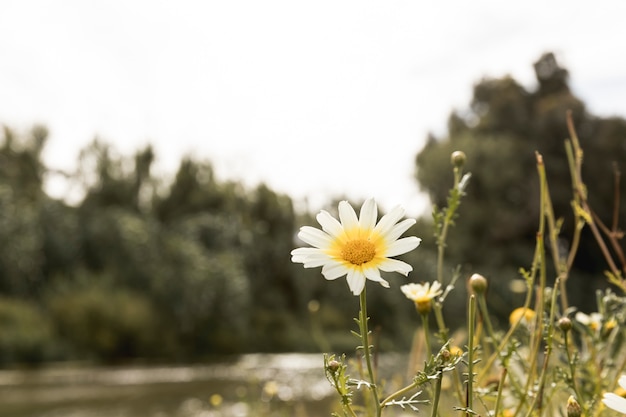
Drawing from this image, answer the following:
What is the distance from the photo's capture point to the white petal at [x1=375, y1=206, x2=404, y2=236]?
0.62m

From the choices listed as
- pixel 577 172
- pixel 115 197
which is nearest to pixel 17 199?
pixel 115 197

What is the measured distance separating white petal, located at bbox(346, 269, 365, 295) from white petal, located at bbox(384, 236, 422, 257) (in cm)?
4

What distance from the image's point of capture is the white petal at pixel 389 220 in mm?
622

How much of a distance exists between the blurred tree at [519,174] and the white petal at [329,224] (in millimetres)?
12822

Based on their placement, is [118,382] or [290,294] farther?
[290,294]

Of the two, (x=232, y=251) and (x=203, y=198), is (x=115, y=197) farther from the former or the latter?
(x=232, y=251)

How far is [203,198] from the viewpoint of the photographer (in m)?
13.1

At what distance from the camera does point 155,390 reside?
6.12 m

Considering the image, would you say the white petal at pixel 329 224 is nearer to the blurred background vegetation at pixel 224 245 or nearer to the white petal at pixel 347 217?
the white petal at pixel 347 217

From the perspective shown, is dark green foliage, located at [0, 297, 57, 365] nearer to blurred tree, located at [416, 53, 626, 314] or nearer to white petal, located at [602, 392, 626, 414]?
blurred tree, located at [416, 53, 626, 314]

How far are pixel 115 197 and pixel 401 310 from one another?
583cm

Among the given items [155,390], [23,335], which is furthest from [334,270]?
[23,335]

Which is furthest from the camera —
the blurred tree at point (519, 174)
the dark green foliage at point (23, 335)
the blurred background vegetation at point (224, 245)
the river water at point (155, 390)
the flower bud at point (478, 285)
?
the blurred tree at point (519, 174)

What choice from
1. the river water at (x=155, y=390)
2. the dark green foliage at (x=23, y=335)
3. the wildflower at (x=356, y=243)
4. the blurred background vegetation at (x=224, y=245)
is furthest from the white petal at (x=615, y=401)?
the dark green foliage at (x=23, y=335)
